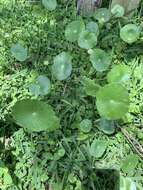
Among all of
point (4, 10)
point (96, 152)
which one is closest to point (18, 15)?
point (4, 10)

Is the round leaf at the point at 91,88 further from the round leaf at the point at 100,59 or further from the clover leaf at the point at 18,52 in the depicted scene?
the clover leaf at the point at 18,52

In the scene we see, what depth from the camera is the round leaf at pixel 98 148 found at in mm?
1838

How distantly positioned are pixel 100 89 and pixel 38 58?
446 mm

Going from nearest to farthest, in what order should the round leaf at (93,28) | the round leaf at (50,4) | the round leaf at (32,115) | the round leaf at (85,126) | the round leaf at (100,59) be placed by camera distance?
1. the round leaf at (32,115)
2. the round leaf at (85,126)
3. the round leaf at (100,59)
4. the round leaf at (93,28)
5. the round leaf at (50,4)

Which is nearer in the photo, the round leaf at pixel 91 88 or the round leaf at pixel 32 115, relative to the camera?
the round leaf at pixel 32 115

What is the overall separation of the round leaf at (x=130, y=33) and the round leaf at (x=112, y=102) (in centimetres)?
38

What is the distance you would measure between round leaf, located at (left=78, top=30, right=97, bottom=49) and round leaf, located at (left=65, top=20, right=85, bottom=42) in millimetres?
41

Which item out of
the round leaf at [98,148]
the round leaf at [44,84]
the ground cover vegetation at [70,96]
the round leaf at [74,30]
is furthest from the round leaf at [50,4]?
the round leaf at [98,148]

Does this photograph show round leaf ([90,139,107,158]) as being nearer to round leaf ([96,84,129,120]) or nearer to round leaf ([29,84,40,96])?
round leaf ([96,84,129,120])

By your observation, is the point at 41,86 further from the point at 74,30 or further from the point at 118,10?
the point at 118,10

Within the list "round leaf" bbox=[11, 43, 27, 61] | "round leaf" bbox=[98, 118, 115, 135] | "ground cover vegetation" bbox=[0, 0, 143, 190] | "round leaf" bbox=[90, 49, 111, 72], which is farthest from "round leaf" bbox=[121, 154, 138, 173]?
"round leaf" bbox=[11, 43, 27, 61]

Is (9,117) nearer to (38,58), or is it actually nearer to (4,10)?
(38,58)

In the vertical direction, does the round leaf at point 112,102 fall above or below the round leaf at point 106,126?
above

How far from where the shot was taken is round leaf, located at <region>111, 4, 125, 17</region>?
2205mm
